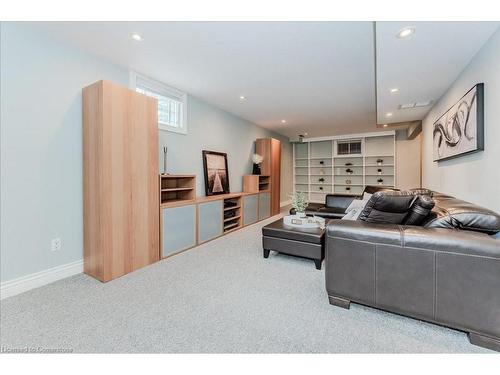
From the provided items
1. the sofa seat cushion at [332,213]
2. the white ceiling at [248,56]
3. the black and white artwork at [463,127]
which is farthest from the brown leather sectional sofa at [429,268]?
the sofa seat cushion at [332,213]

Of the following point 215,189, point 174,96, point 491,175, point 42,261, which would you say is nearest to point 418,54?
point 491,175

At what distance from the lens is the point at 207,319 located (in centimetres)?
168

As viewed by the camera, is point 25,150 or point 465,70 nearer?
point 25,150

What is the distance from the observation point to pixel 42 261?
7.23ft

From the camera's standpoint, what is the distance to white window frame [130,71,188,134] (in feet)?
9.80

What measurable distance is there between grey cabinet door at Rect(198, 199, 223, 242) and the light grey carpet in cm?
110

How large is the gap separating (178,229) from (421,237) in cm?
268

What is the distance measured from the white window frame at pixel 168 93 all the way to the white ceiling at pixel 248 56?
0.11 metres

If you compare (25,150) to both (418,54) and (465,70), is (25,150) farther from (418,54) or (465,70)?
(465,70)

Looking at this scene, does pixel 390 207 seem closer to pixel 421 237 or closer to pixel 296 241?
pixel 421 237

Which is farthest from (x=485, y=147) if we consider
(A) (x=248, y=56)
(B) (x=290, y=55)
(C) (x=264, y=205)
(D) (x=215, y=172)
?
(C) (x=264, y=205)

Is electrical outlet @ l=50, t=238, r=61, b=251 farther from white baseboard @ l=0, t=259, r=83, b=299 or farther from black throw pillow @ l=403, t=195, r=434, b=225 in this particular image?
black throw pillow @ l=403, t=195, r=434, b=225

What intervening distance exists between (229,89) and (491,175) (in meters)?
3.24

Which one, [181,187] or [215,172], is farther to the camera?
[215,172]
